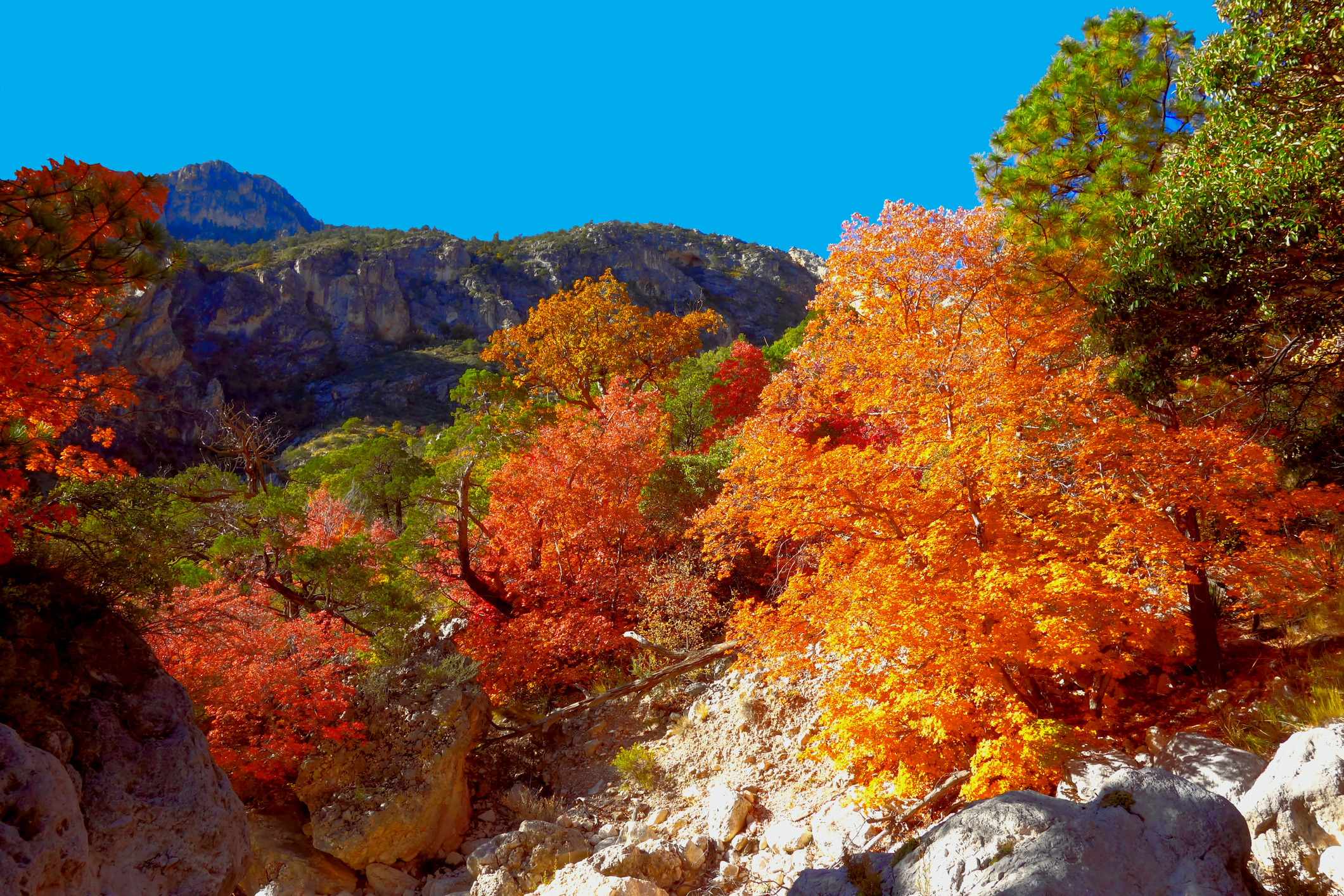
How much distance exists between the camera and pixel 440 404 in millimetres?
63625

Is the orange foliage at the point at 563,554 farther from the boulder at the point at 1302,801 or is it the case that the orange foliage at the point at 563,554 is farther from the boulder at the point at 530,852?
the boulder at the point at 1302,801

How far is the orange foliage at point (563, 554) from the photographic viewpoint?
13.9 meters

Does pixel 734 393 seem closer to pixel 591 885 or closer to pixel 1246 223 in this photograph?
pixel 591 885

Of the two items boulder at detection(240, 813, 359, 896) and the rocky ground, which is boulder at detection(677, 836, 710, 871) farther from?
boulder at detection(240, 813, 359, 896)

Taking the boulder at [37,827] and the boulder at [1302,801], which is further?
the boulder at [1302,801]

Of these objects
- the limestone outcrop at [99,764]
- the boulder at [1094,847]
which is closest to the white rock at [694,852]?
the boulder at [1094,847]

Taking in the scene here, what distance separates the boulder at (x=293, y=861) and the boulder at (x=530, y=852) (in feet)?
6.65

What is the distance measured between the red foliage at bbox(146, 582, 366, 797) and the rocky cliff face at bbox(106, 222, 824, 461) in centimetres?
4584

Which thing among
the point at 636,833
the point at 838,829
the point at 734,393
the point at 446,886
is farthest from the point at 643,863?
the point at 734,393

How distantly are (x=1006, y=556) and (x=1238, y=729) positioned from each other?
8.92 feet

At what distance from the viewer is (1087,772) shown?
665cm

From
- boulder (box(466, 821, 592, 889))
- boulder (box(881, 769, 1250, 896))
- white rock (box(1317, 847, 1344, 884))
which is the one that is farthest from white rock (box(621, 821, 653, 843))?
white rock (box(1317, 847, 1344, 884))

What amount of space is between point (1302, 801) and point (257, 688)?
1239 cm

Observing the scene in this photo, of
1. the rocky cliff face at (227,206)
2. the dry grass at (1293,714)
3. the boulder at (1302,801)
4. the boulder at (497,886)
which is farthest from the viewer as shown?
the rocky cliff face at (227,206)
